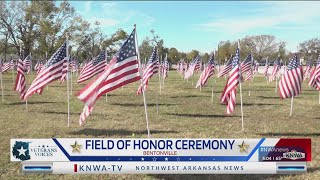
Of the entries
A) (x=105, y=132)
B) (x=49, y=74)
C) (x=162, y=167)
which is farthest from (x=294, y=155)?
(x=49, y=74)

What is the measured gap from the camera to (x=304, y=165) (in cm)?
741

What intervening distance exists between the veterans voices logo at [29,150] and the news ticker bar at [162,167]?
177 millimetres

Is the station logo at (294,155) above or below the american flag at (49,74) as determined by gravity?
below

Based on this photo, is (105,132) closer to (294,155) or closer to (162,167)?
(162,167)

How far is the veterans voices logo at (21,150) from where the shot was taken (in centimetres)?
716

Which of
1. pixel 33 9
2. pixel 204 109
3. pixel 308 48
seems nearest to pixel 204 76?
pixel 204 109

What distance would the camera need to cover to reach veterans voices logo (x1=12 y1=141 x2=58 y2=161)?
7.17 m

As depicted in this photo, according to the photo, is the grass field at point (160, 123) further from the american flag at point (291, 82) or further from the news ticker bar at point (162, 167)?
the news ticker bar at point (162, 167)

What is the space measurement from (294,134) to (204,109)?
7447 millimetres

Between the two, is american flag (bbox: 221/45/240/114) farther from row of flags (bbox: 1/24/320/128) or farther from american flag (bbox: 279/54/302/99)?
american flag (bbox: 279/54/302/99)

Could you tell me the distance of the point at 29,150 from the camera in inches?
283

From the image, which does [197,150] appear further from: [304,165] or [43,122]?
[43,122]

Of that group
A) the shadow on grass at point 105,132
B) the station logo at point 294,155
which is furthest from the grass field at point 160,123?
the station logo at point 294,155

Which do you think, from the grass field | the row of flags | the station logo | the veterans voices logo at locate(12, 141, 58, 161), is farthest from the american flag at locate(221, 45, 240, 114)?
the veterans voices logo at locate(12, 141, 58, 161)
